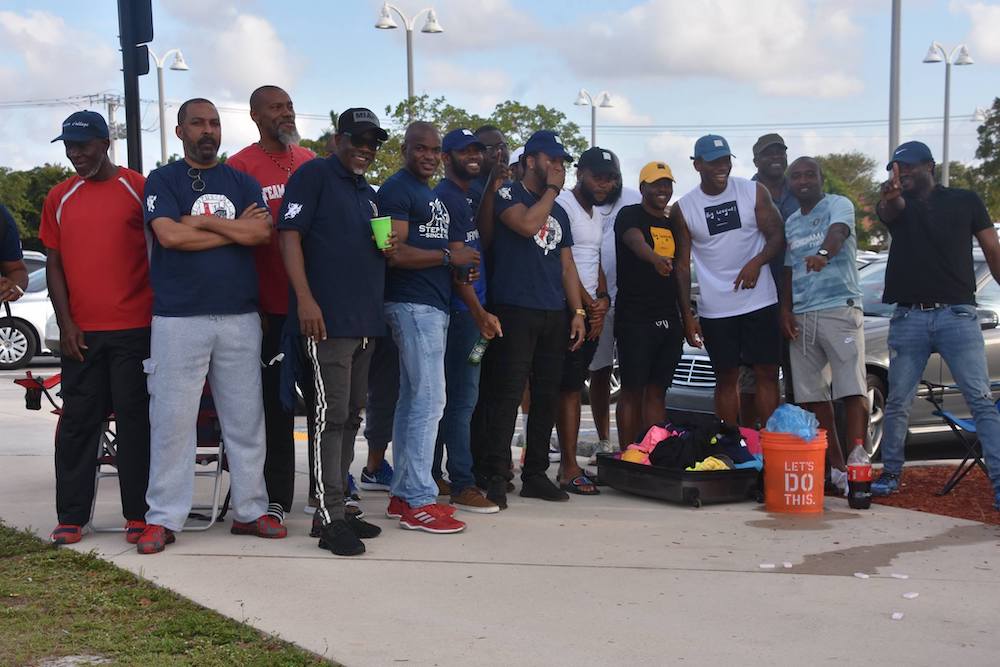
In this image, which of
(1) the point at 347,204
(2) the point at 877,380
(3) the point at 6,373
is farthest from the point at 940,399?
(3) the point at 6,373

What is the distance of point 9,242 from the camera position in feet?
20.9

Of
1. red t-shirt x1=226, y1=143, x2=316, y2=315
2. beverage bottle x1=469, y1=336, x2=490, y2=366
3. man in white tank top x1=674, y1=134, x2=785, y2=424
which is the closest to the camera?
red t-shirt x1=226, y1=143, x2=316, y2=315

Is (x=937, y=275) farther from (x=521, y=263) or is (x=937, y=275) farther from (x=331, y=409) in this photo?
(x=331, y=409)

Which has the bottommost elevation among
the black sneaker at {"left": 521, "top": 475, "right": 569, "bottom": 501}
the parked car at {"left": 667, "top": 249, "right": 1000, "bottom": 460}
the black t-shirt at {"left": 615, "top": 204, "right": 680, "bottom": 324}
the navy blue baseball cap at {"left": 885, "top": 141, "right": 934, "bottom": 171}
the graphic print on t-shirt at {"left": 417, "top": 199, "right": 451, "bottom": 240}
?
the black sneaker at {"left": 521, "top": 475, "right": 569, "bottom": 501}

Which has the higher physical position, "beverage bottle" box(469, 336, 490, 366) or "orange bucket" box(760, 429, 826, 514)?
"beverage bottle" box(469, 336, 490, 366)

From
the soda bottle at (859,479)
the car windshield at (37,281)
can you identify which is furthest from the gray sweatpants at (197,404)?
the car windshield at (37,281)

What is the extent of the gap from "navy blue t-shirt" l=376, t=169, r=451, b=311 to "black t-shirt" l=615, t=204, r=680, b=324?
5.70 ft

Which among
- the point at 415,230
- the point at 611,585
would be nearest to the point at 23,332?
the point at 415,230

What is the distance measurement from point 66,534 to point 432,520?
1820 millimetres

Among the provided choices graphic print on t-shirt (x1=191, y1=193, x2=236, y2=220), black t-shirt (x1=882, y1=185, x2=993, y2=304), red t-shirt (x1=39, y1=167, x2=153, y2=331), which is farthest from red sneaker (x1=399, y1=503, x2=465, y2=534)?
black t-shirt (x1=882, y1=185, x2=993, y2=304)

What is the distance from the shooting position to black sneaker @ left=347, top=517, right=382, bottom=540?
6.04 m

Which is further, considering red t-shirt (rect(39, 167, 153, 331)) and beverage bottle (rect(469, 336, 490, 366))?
beverage bottle (rect(469, 336, 490, 366))

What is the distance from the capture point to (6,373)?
16.7 metres

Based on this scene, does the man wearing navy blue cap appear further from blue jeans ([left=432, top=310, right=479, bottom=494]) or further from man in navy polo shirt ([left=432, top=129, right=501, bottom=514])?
blue jeans ([left=432, top=310, right=479, bottom=494])
